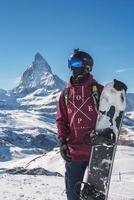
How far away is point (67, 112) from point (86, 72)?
699 millimetres

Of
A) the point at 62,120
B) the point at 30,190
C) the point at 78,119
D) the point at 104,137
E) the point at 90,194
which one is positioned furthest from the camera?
the point at 30,190

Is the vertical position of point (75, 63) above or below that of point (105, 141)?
above

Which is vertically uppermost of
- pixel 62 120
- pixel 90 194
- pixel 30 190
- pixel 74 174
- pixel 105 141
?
pixel 62 120

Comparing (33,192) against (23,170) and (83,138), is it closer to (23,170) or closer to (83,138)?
(83,138)

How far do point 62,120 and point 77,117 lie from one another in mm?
319

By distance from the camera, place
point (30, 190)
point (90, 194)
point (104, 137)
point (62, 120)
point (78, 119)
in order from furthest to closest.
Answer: point (30, 190) < point (62, 120) < point (78, 119) < point (104, 137) < point (90, 194)

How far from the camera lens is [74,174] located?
650cm

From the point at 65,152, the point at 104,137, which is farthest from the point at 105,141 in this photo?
the point at 65,152

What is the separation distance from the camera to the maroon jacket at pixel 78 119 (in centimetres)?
648

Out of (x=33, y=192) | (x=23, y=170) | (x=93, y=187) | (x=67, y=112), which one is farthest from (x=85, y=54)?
(x=23, y=170)

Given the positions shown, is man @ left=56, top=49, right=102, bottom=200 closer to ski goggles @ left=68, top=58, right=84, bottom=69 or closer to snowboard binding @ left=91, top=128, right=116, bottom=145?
ski goggles @ left=68, top=58, right=84, bottom=69

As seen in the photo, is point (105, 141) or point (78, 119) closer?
point (105, 141)

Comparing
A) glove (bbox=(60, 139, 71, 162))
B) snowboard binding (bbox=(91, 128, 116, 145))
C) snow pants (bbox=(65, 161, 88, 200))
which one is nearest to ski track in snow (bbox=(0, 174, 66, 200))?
snow pants (bbox=(65, 161, 88, 200))

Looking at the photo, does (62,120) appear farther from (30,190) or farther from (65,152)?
(30,190)
